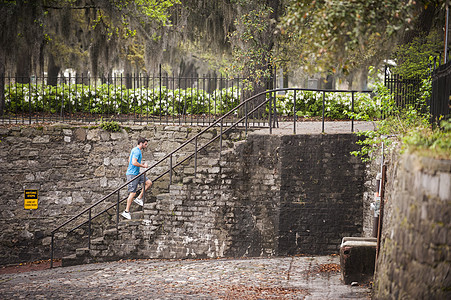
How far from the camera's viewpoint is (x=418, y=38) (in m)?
11.8

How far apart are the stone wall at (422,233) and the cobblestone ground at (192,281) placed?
5.93ft

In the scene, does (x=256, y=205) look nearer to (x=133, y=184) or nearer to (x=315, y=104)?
(x=133, y=184)

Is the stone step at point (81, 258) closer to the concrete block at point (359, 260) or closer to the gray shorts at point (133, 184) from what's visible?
the gray shorts at point (133, 184)

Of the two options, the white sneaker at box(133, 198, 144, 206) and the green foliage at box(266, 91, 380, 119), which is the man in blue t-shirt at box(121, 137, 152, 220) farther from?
the green foliage at box(266, 91, 380, 119)

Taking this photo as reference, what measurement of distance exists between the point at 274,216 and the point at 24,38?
28.0ft

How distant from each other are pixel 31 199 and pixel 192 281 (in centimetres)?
527

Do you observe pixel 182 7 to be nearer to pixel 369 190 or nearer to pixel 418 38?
pixel 418 38

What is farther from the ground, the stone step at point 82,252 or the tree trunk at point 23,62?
the tree trunk at point 23,62

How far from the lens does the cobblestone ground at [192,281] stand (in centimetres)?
729

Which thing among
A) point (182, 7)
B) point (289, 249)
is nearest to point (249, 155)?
point (289, 249)

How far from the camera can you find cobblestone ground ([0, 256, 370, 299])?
7.29 metres

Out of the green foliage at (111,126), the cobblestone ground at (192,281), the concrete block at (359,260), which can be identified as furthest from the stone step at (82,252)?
the concrete block at (359,260)

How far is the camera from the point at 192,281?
26.7 feet

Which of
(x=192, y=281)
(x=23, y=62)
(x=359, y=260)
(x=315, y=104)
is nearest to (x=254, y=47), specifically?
(x=315, y=104)
